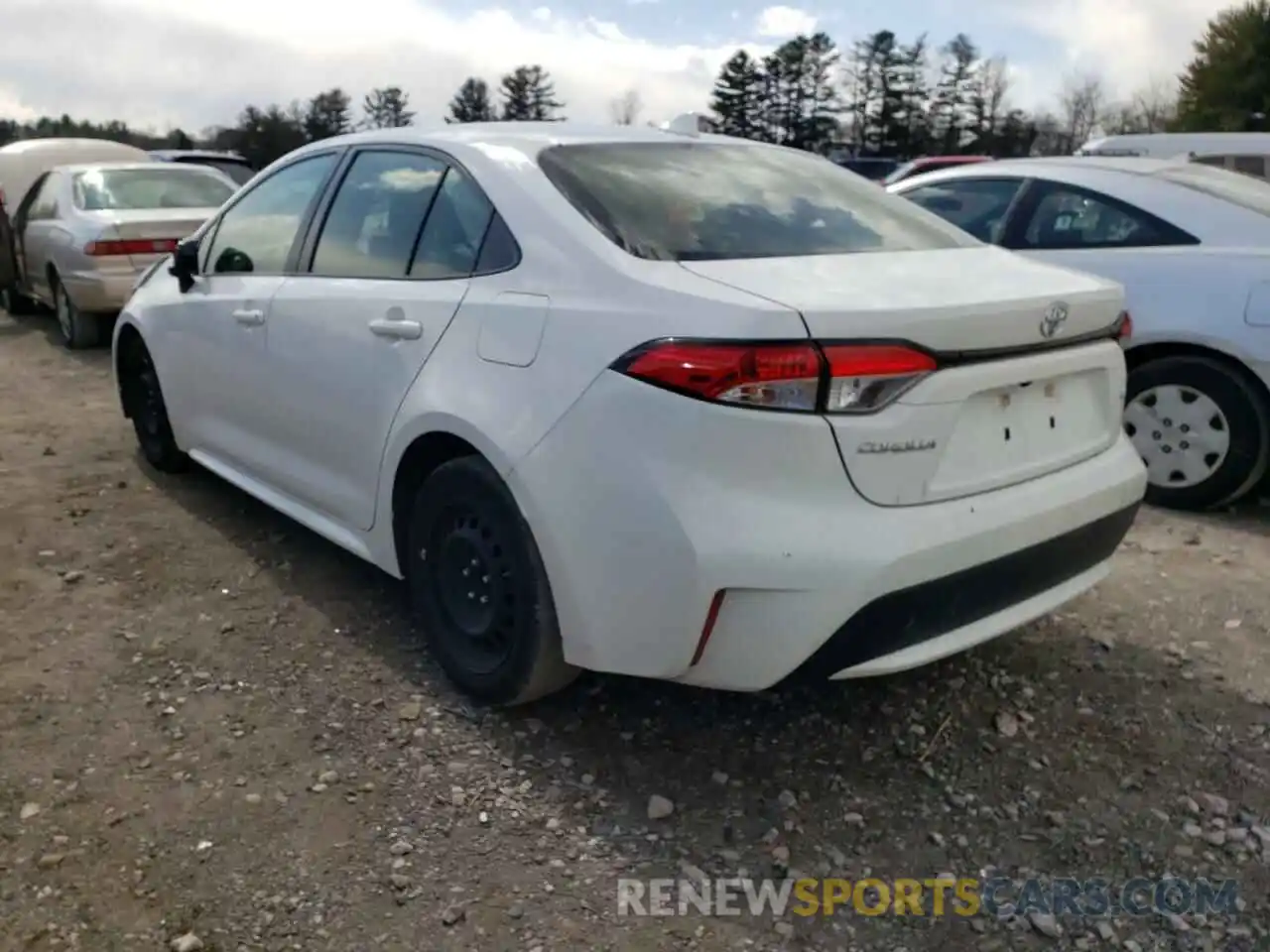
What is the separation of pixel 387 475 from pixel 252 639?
0.78 meters

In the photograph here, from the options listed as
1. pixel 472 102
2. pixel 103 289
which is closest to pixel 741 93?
pixel 472 102

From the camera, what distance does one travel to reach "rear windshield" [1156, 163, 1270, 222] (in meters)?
4.93

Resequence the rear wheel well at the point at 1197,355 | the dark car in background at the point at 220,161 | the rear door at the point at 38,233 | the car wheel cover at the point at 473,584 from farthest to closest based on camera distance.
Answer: the dark car in background at the point at 220,161 < the rear door at the point at 38,233 < the rear wheel well at the point at 1197,355 < the car wheel cover at the point at 473,584

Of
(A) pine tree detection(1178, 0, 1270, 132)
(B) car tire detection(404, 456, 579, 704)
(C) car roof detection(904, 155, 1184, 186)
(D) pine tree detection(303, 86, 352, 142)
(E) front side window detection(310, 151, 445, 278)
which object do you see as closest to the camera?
(B) car tire detection(404, 456, 579, 704)

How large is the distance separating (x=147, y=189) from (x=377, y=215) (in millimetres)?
6355

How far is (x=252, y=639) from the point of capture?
139 inches

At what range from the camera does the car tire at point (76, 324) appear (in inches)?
336

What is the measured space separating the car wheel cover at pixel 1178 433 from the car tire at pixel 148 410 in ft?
13.6

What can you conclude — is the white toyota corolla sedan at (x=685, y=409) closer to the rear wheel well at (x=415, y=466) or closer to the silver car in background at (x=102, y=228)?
the rear wheel well at (x=415, y=466)

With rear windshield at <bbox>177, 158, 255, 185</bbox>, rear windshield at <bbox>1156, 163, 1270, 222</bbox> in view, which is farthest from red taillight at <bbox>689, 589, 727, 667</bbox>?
rear windshield at <bbox>177, 158, 255, 185</bbox>

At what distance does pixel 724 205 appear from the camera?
3012 millimetres

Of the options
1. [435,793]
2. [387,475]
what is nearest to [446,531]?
[387,475]

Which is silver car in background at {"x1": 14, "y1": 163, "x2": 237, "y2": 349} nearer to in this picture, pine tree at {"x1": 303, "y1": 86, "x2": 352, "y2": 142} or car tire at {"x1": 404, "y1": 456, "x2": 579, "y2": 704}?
car tire at {"x1": 404, "y1": 456, "x2": 579, "y2": 704}

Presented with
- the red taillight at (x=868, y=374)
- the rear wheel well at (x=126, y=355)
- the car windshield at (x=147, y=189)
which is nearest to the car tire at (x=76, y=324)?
the car windshield at (x=147, y=189)
